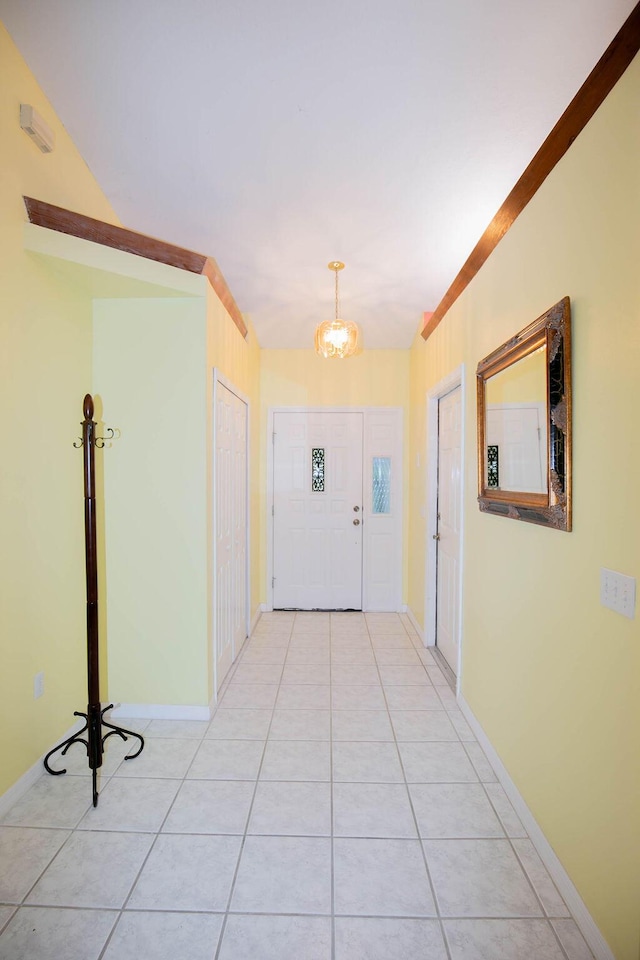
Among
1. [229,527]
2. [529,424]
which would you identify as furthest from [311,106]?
[229,527]

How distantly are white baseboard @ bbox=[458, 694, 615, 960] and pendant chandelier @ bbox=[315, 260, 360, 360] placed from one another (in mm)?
2379

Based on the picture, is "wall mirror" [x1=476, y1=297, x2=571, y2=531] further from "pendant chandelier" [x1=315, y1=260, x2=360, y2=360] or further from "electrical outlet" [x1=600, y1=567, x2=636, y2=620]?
"pendant chandelier" [x1=315, y1=260, x2=360, y2=360]

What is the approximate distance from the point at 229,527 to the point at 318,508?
1.48 m

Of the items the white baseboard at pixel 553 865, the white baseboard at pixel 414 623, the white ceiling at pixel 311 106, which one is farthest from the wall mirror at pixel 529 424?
the white baseboard at pixel 414 623

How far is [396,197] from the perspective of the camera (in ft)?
7.67

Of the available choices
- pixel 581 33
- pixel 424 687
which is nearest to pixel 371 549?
pixel 424 687

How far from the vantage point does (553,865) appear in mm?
1544

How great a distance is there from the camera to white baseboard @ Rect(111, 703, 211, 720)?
2.55m

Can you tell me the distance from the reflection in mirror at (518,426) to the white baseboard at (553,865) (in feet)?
Result: 4.10

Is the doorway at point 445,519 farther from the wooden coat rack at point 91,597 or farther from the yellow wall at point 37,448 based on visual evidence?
the yellow wall at point 37,448

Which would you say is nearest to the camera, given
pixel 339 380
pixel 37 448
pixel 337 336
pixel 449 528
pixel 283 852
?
pixel 283 852

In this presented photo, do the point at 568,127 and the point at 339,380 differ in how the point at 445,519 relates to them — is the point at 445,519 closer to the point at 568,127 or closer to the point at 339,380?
the point at 339,380

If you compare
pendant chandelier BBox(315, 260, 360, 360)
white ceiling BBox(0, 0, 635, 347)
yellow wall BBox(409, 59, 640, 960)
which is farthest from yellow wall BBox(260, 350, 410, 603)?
yellow wall BBox(409, 59, 640, 960)

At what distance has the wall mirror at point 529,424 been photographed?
1.53 metres
